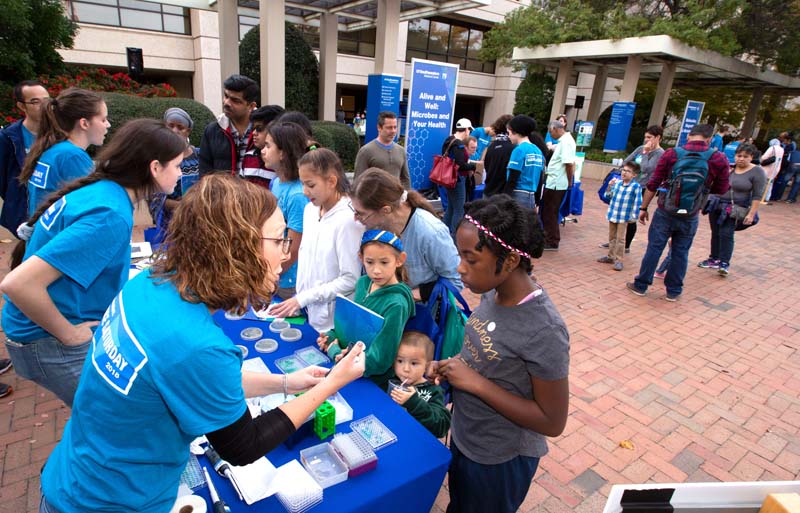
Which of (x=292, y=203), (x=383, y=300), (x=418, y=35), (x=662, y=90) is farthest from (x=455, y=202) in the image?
(x=418, y=35)

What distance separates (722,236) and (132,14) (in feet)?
65.9

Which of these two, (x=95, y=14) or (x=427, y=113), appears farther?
(x=95, y=14)

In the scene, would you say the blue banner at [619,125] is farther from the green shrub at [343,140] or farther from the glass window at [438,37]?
the glass window at [438,37]

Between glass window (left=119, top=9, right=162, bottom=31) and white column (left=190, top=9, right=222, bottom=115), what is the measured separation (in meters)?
1.32

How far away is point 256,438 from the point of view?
1.22m

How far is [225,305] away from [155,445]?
0.39 m

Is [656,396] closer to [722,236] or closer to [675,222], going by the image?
[675,222]

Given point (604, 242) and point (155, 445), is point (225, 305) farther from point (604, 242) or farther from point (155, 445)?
point (604, 242)

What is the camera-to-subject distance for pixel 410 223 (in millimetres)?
2670

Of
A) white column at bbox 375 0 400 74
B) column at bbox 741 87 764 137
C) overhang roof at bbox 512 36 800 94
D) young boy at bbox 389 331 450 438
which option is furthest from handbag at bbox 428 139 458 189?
column at bbox 741 87 764 137

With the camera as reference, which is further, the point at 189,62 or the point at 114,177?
the point at 189,62

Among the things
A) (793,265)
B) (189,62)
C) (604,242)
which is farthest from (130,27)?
(793,265)

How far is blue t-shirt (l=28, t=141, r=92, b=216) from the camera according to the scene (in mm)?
2514

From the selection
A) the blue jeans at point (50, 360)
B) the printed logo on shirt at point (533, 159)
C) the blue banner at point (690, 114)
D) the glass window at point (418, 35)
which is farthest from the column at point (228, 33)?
the blue banner at point (690, 114)
